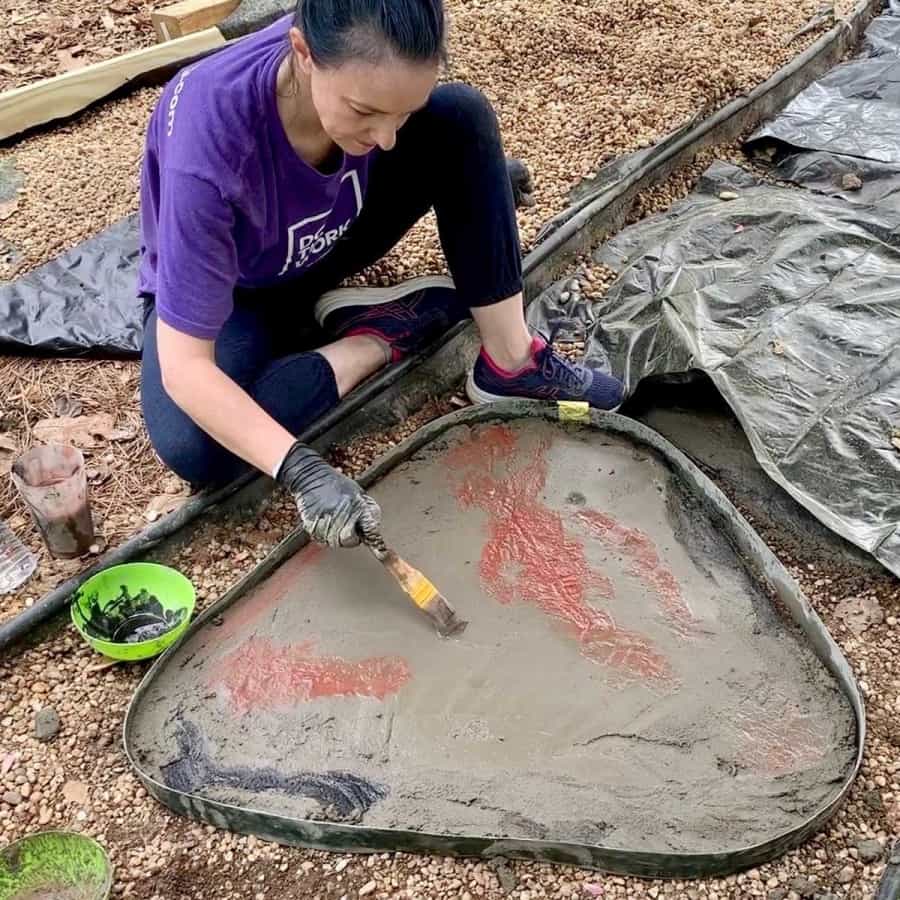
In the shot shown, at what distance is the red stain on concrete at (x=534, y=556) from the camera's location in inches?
71.7

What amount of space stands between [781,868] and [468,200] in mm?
1436

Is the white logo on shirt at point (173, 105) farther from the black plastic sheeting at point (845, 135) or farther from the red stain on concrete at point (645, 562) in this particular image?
the black plastic sheeting at point (845, 135)

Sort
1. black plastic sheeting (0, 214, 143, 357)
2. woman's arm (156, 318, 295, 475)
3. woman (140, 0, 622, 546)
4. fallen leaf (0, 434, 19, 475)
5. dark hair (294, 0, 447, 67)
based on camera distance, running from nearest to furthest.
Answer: dark hair (294, 0, 447, 67) → woman (140, 0, 622, 546) → woman's arm (156, 318, 295, 475) → fallen leaf (0, 434, 19, 475) → black plastic sheeting (0, 214, 143, 357)

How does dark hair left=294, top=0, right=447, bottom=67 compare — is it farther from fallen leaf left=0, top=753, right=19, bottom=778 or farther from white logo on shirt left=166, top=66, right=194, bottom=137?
fallen leaf left=0, top=753, right=19, bottom=778

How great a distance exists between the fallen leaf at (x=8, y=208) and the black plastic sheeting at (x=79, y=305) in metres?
0.38

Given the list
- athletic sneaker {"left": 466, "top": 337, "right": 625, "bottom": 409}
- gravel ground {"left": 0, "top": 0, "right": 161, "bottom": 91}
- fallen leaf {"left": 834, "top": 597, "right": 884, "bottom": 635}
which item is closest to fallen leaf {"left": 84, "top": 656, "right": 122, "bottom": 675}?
athletic sneaker {"left": 466, "top": 337, "right": 625, "bottom": 409}

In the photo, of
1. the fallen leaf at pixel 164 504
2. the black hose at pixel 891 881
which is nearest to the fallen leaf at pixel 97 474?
the fallen leaf at pixel 164 504

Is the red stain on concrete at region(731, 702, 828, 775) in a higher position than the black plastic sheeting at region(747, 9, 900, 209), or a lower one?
lower

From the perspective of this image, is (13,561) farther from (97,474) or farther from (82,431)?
(82,431)

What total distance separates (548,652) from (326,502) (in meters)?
0.49

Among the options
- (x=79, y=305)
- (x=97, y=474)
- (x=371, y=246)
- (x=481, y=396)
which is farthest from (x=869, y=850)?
(x=79, y=305)

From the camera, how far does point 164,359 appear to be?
176 centimetres

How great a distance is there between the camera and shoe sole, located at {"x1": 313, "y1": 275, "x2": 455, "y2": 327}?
2.38 metres

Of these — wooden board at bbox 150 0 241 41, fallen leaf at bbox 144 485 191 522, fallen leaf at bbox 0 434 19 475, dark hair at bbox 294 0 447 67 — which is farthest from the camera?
wooden board at bbox 150 0 241 41
